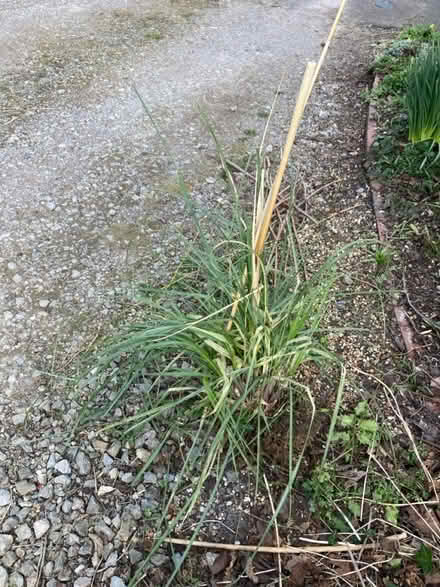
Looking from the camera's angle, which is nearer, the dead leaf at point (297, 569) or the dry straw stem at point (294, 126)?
the dry straw stem at point (294, 126)

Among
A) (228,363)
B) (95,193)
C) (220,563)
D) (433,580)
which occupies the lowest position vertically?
(433,580)

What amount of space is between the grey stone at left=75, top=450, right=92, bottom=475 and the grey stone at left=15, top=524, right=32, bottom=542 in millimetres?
206

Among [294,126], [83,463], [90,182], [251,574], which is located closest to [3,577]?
[83,463]

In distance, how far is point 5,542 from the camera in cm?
149

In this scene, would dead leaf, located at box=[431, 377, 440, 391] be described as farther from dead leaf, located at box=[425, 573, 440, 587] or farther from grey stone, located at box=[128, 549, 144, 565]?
grey stone, located at box=[128, 549, 144, 565]

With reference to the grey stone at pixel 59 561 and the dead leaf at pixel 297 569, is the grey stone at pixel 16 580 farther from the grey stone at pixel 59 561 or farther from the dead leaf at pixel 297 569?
the dead leaf at pixel 297 569

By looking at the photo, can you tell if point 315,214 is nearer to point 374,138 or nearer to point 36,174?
point 374,138

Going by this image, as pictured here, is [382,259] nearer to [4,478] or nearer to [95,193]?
[95,193]

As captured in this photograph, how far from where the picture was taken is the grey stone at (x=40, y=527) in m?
1.51

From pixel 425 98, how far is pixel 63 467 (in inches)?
85.0

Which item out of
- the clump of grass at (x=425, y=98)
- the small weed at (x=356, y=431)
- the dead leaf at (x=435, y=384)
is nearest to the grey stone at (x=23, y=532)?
the small weed at (x=356, y=431)

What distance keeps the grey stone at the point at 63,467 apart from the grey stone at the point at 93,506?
0.12m

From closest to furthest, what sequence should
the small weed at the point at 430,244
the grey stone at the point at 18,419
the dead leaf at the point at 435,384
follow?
the grey stone at the point at 18,419, the dead leaf at the point at 435,384, the small weed at the point at 430,244

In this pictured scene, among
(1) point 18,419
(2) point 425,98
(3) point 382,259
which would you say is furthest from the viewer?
(2) point 425,98
